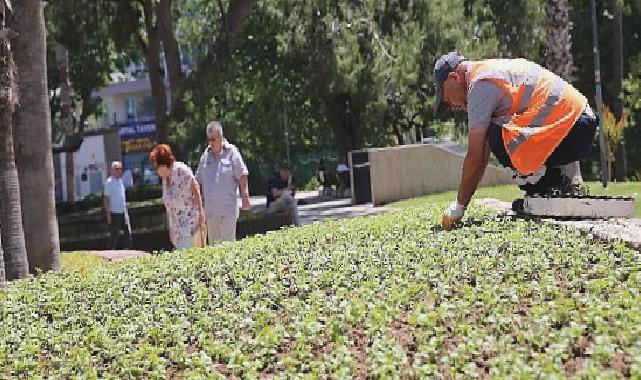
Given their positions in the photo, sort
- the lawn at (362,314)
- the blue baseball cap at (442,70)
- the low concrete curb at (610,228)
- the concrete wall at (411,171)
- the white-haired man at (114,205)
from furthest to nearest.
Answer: the concrete wall at (411,171) → the white-haired man at (114,205) → the blue baseball cap at (442,70) → the low concrete curb at (610,228) → the lawn at (362,314)

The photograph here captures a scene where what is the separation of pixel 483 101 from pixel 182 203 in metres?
4.16

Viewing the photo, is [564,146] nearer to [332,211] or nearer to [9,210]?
[9,210]

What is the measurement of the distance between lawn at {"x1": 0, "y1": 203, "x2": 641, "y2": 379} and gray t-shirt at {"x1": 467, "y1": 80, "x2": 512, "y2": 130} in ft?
2.36

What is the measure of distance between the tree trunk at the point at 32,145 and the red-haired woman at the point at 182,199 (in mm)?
1463

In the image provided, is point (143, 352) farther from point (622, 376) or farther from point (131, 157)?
point (131, 157)

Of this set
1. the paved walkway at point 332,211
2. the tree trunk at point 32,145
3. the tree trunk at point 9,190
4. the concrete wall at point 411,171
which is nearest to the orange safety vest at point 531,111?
the tree trunk at point 9,190

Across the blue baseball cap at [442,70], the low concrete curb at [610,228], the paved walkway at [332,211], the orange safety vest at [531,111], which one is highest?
the blue baseball cap at [442,70]

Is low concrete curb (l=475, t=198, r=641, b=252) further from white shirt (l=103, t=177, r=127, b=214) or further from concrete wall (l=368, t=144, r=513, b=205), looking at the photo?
concrete wall (l=368, t=144, r=513, b=205)

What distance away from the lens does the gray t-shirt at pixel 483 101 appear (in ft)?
22.0

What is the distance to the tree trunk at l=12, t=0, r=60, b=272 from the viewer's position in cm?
1055

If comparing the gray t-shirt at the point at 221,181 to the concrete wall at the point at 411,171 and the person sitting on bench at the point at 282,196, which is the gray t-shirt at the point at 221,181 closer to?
the person sitting on bench at the point at 282,196

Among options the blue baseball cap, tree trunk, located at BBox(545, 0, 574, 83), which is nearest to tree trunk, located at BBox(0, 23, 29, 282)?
the blue baseball cap

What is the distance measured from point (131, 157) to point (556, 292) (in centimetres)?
6194

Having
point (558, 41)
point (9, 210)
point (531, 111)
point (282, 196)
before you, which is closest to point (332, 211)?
point (282, 196)
